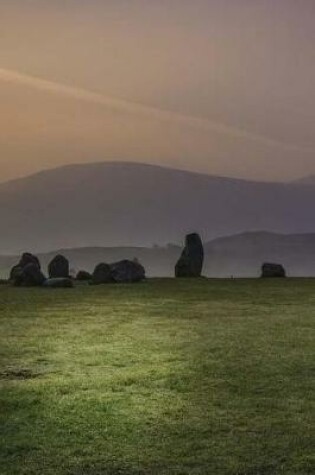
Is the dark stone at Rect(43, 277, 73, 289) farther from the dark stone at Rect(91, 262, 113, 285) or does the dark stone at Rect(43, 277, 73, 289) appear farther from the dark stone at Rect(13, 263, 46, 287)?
the dark stone at Rect(91, 262, 113, 285)

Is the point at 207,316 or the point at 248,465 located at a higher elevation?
the point at 207,316

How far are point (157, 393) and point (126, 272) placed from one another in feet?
82.4

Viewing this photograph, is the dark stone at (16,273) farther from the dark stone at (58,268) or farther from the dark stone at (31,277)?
the dark stone at (58,268)

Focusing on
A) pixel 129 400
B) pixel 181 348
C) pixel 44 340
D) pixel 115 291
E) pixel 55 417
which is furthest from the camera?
pixel 115 291

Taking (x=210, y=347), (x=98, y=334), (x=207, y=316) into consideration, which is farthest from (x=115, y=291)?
(x=210, y=347)

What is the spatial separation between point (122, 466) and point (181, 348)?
7.12 metres

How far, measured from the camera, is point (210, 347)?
49.1 ft

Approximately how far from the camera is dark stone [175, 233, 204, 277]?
41.4 metres

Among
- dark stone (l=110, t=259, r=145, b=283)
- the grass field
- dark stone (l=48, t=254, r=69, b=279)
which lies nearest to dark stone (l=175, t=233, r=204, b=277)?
dark stone (l=110, t=259, r=145, b=283)

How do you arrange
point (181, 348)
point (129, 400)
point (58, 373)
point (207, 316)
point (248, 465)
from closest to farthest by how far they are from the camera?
point (248, 465), point (129, 400), point (58, 373), point (181, 348), point (207, 316)

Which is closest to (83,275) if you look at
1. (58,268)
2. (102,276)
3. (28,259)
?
(58,268)

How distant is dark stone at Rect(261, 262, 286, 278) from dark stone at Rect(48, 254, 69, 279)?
1177cm

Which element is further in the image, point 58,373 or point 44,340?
point 44,340

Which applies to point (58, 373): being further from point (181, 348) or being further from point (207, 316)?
point (207, 316)
